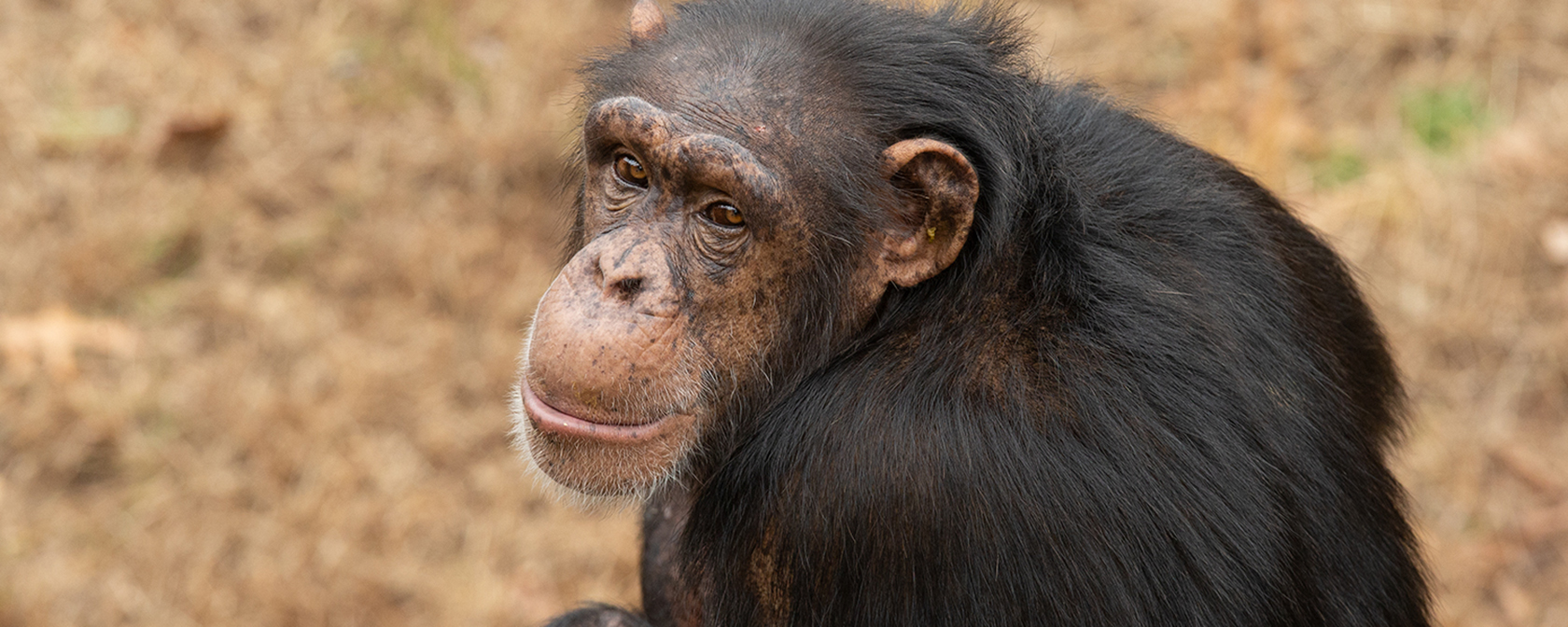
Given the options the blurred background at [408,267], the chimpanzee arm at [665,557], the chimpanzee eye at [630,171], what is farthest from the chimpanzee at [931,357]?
the blurred background at [408,267]

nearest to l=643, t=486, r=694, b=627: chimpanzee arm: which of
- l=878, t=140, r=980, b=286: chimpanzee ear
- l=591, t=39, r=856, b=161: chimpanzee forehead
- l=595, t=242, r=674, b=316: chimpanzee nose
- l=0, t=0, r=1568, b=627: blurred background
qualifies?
l=595, t=242, r=674, b=316: chimpanzee nose

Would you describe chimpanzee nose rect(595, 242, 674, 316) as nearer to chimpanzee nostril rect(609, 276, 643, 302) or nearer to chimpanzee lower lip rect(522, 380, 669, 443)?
chimpanzee nostril rect(609, 276, 643, 302)

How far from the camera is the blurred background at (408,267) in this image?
18.5 ft

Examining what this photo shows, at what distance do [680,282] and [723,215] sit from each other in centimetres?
20

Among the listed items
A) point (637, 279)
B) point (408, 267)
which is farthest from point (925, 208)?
point (408, 267)

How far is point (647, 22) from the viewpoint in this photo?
366 cm

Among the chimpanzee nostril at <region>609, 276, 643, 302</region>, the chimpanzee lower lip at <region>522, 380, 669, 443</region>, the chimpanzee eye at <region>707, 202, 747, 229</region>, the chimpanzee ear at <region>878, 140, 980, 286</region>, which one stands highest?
the chimpanzee ear at <region>878, 140, 980, 286</region>

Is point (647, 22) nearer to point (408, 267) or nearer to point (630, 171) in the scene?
point (630, 171)

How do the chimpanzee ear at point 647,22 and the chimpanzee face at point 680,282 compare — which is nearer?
the chimpanzee face at point 680,282

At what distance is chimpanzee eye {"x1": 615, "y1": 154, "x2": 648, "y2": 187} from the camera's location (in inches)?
132

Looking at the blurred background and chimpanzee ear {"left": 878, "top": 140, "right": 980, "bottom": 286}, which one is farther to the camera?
the blurred background

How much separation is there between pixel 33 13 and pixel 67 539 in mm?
3591

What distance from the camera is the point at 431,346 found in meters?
6.41

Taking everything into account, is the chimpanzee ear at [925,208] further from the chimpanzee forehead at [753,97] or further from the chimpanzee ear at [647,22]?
the chimpanzee ear at [647,22]
